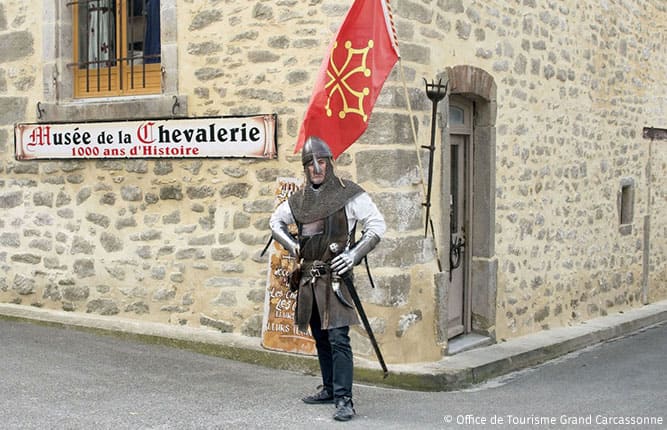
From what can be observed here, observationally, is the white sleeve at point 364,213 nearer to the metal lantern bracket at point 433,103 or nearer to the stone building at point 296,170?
the stone building at point 296,170

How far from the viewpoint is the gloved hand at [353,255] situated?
19.0 feet

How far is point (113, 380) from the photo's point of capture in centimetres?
694

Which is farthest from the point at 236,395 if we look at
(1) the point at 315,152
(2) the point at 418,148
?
(2) the point at 418,148

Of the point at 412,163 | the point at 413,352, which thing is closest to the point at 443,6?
the point at 412,163

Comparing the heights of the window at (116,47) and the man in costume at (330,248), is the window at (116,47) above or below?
above

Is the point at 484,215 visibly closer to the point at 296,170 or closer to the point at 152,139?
the point at 296,170

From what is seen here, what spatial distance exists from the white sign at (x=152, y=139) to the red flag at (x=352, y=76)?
107cm

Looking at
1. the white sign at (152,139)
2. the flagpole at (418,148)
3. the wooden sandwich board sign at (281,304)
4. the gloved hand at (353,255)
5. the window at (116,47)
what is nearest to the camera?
the gloved hand at (353,255)

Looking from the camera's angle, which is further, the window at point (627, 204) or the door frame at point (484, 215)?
the window at point (627, 204)

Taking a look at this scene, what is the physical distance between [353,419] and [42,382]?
233cm

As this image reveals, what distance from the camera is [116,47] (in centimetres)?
917

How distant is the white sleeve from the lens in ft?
19.6

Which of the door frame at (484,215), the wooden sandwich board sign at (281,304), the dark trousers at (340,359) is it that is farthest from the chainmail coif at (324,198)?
the door frame at (484,215)

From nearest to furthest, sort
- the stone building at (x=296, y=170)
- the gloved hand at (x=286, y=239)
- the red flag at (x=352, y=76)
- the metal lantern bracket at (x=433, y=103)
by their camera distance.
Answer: the gloved hand at (x=286, y=239) < the red flag at (x=352, y=76) < the stone building at (x=296, y=170) < the metal lantern bracket at (x=433, y=103)
